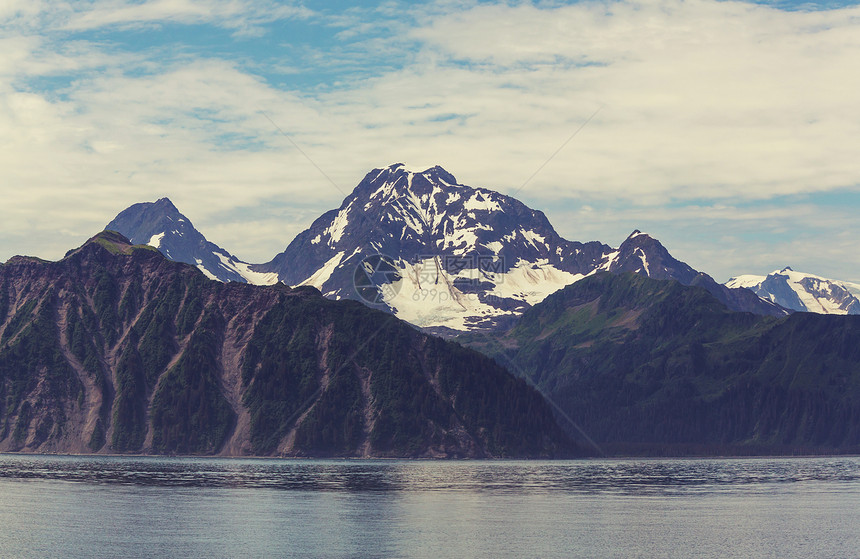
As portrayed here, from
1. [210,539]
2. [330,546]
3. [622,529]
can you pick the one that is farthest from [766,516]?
[210,539]

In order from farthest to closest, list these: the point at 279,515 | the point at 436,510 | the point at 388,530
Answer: the point at 436,510 → the point at 279,515 → the point at 388,530

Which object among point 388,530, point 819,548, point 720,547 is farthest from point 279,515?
point 819,548

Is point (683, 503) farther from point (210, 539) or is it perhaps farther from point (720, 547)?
point (210, 539)

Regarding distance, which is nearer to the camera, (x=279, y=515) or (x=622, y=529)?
(x=622, y=529)

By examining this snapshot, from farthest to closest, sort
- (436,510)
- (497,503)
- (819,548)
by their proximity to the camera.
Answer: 1. (497,503)
2. (436,510)
3. (819,548)

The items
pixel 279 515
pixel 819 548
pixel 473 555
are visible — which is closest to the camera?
pixel 473 555

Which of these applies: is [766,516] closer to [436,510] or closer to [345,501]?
[436,510]

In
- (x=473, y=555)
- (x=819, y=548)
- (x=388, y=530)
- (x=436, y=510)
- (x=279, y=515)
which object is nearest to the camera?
(x=473, y=555)

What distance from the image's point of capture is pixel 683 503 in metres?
196

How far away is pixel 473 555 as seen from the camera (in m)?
126

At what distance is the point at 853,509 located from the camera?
18588 cm

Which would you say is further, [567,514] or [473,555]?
[567,514]

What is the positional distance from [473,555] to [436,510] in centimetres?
5041

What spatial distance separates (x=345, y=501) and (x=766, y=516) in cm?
7695
